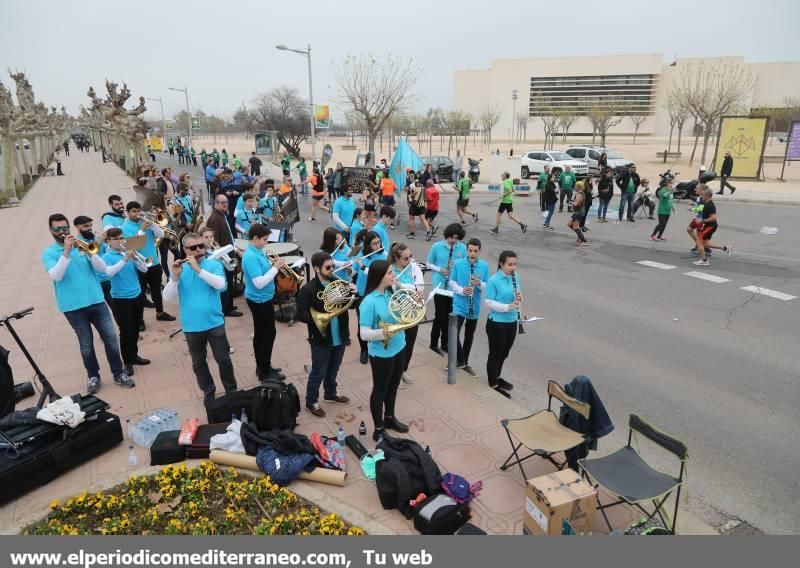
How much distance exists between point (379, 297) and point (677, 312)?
22.0ft

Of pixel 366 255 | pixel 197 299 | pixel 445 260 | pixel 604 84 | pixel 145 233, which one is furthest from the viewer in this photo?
pixel 604 84

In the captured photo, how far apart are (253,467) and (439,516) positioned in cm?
179

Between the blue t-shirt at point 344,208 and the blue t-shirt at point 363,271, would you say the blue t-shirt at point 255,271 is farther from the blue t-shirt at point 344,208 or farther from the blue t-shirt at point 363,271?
the blue t-shirt at point 344,208

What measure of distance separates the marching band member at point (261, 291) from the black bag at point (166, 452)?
1.23m

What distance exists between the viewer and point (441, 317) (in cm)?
708

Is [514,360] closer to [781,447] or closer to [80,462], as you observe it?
[781,447]

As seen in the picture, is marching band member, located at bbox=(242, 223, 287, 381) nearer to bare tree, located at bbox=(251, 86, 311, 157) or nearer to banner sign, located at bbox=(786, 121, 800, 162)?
banner sign, located at bbox=(786, 121, 800, 162)

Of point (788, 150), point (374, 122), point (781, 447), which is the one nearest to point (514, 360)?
point (781, 447)

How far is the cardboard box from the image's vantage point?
3.61 metres

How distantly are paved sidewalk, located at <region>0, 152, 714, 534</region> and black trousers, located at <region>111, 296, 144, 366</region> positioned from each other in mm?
260

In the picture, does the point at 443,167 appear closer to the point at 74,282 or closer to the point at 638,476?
the point at 74,282

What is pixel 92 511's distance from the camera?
4055mm

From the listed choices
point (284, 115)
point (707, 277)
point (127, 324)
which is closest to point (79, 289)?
point (127, 324)

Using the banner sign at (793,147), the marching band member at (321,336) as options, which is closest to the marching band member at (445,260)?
the marching band member at (321,336)
